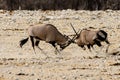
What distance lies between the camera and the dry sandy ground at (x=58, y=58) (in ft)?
46.9

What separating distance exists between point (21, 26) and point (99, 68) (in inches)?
488

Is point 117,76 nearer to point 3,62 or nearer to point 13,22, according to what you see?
point 3,62

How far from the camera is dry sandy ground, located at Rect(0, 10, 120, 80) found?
14.3 m

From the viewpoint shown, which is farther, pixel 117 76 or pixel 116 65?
pixel 116 65

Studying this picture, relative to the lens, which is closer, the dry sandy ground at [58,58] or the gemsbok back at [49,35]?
the dry sandy ground at [58,58]

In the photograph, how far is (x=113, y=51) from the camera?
61.2 ft

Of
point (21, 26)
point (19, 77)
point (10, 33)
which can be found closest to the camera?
point (19, 77)

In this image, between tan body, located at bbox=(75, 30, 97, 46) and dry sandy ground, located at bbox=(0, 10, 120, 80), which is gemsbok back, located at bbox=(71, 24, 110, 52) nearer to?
tan body, located at bbox=(75, 30, 97, 46)

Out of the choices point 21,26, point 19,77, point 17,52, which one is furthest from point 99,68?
point 21,26

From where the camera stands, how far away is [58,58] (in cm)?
1750

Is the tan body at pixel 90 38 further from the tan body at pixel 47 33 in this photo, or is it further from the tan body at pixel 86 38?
the tan body at pixel 47 33

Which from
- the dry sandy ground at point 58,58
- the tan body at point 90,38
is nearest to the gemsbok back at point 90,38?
the tan body at point 90,38

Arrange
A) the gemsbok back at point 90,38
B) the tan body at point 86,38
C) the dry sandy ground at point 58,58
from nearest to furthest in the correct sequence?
the dry sandy ground at point 58,58 → the gemsbok back at point 90,38 → the tan body at point 86,38

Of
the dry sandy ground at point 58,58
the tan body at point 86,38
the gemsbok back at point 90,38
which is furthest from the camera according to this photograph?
the tan body at point 86,38
